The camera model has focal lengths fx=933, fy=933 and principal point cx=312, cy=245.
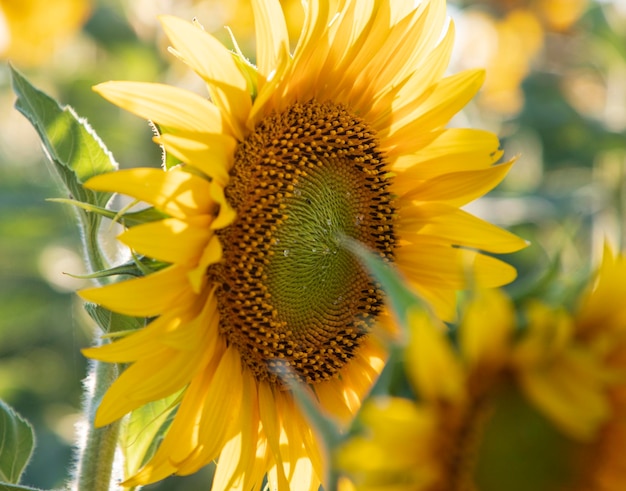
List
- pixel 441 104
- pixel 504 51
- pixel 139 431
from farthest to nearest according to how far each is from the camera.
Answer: pixel 504 51 → pixel 441 104 → pixel 139 431

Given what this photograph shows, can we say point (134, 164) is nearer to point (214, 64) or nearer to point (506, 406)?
point (214, 64)

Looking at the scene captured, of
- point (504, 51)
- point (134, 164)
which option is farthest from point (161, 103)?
point (504, 51)

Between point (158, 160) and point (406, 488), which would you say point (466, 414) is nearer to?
point (406, 488)

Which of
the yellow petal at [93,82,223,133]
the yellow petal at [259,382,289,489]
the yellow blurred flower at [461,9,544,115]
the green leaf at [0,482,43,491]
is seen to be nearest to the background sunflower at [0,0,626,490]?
the yellow blurred flower at [461,9,544,115]

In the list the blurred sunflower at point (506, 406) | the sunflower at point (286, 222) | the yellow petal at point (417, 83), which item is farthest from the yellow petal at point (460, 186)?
the blurred sunflower at point (506, 406)

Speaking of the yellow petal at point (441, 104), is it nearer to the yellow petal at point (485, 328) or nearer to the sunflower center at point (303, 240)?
the sunflower center at point (303, 240)

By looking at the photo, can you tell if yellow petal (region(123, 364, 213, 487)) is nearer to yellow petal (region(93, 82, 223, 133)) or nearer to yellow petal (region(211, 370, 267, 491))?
yellow petal (region(211, 370, 267, 491))
